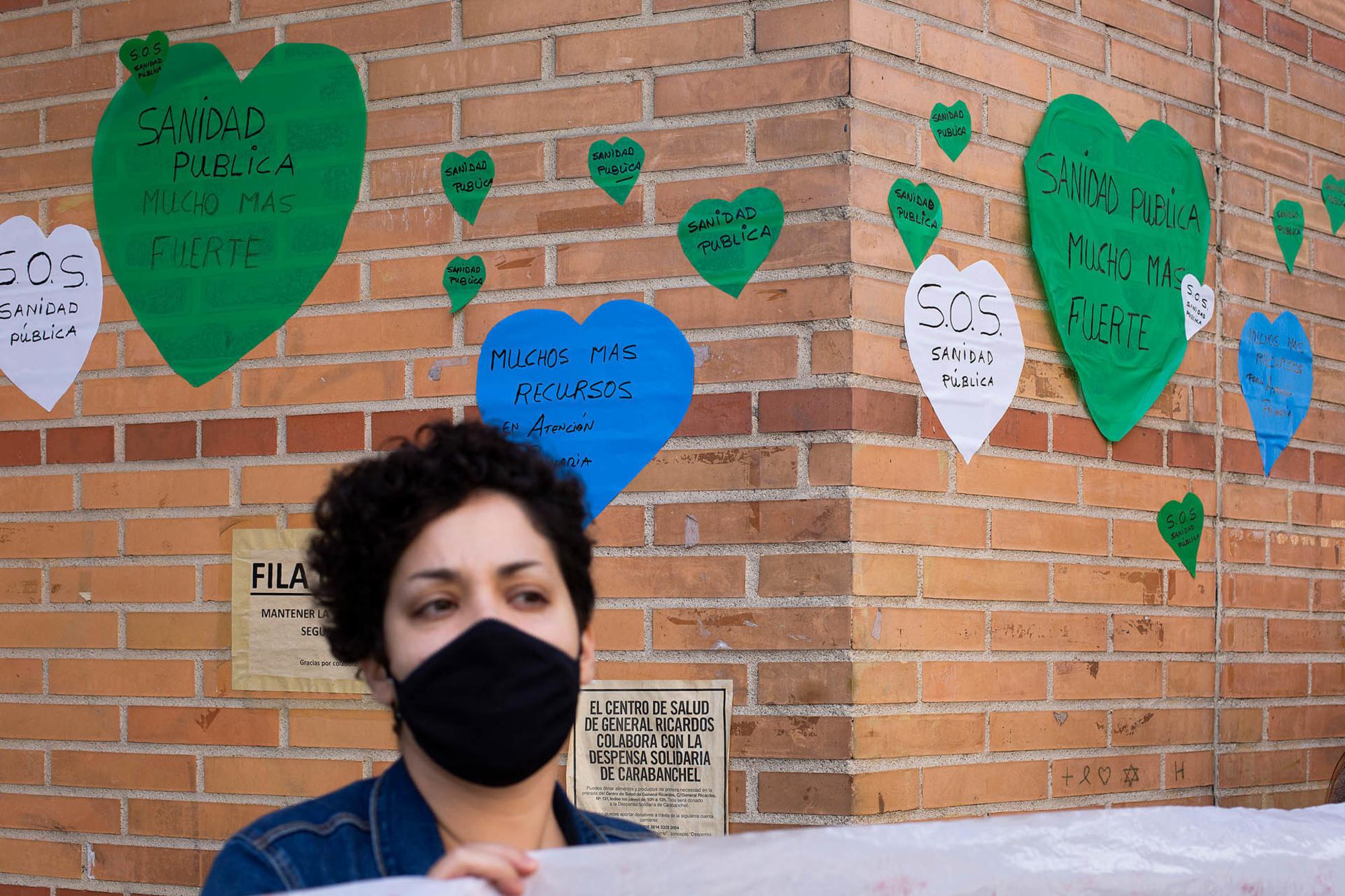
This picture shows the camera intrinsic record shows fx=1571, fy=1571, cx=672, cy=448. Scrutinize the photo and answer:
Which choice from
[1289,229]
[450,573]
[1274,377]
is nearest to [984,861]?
[450,573]

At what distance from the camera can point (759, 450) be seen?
119 inches

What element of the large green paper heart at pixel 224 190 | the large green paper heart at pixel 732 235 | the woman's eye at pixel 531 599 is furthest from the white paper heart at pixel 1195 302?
the woman's eye at pixel 531 599

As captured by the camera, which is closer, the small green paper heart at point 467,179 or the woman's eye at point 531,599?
the woman's eye at point 531,599

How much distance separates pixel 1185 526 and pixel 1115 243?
68 centimetres

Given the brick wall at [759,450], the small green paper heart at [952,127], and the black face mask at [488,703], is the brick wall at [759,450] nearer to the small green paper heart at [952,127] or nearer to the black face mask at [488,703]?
the small green paper heart at [952,127]

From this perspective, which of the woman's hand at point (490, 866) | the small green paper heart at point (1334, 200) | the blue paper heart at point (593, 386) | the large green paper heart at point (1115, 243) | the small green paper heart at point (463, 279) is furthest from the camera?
the small green paper heart at point (1334, 200)

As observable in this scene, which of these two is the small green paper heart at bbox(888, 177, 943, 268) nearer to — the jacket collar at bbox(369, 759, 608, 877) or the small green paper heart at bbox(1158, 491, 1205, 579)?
the small green paper heart at bbox(1158, 491, 1205, 579)

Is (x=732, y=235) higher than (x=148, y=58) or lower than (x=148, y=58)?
lower

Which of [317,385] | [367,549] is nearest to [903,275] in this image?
[317,385]

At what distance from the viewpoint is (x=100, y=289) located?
3629 mm

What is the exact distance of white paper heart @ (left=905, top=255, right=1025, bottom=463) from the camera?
123 inches

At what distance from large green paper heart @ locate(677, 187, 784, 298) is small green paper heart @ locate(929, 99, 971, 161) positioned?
0.40 m

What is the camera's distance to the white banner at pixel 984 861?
1.81 m

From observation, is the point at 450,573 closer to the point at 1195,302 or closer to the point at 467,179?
the point at 467,179
